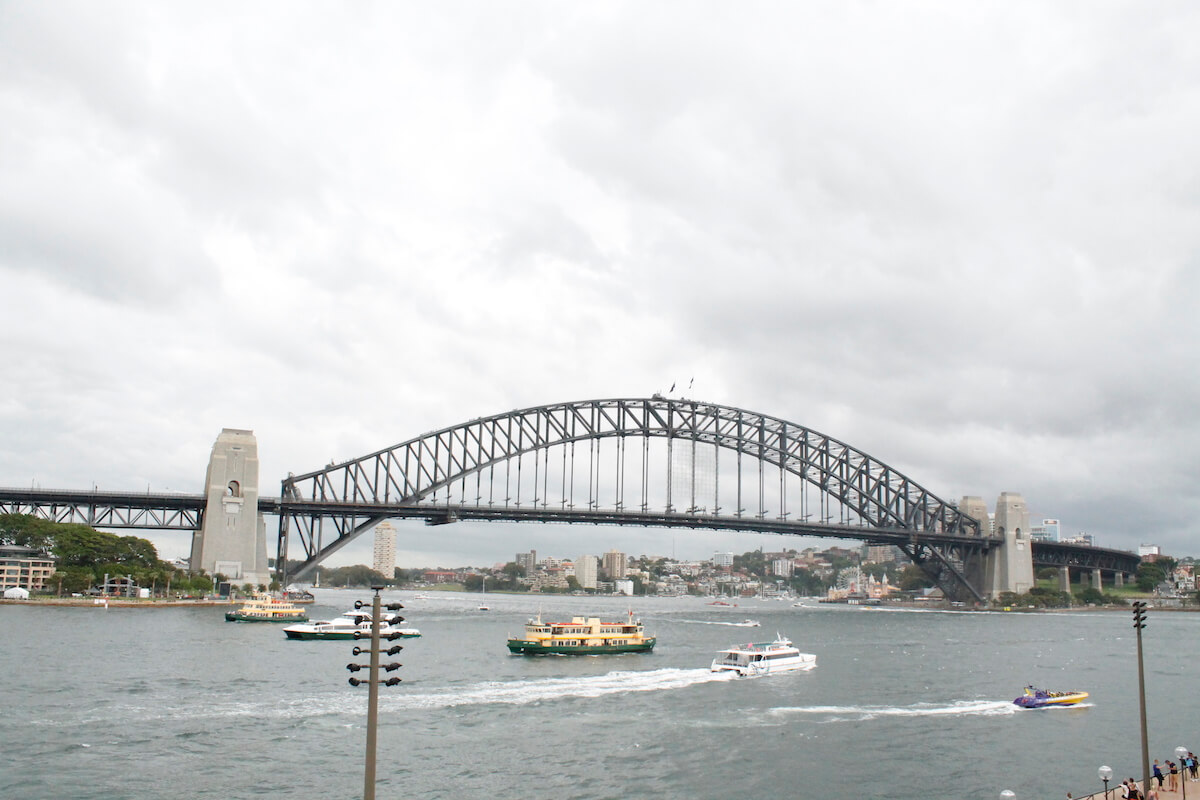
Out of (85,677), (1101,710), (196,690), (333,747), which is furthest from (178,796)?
(1101,710)

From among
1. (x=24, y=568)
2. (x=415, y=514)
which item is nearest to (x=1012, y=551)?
(x=415, y=514)

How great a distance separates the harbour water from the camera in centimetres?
3177

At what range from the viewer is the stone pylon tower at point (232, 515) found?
111 m

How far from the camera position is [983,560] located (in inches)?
6196

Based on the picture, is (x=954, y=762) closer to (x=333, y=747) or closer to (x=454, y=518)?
(x=333, y=747)

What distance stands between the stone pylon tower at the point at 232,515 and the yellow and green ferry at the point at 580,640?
175ft

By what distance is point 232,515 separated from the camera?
112 meters

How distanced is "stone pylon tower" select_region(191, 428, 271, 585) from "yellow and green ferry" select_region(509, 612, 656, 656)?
175 feet

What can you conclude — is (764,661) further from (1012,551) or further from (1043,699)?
(1012,551)

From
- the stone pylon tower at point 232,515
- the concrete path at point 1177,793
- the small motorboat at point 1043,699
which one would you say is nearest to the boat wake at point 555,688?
the small motorboat at point 1043,699

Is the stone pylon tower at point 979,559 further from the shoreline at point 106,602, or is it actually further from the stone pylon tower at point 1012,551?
the shoreline at point 106,602

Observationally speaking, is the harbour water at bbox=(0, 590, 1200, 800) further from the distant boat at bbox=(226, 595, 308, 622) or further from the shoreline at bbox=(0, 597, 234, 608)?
the shoreline at bbox=(0, 597, 234, 608)

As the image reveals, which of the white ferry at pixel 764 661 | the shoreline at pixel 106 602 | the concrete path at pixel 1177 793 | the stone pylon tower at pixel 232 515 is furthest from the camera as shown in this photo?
the stone pylon tower at pixel 232 515

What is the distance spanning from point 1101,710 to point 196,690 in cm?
4385
